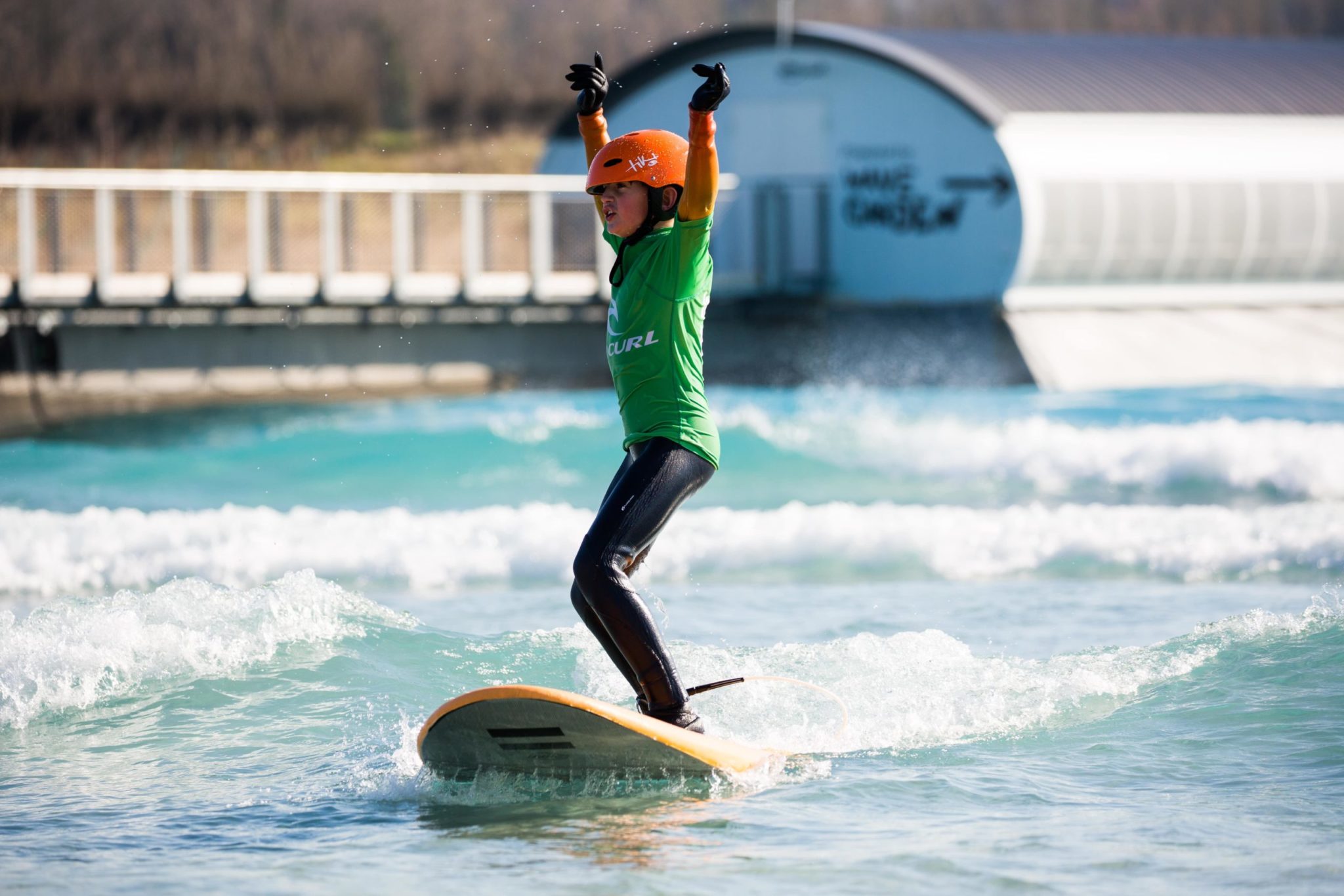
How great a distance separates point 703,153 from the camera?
217 inches

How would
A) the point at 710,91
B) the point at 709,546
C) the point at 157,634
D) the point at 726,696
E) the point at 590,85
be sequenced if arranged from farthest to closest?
the point at 709,546
the point at 157,634
the point at 726,696
the point at 590,85
the point at 710,91

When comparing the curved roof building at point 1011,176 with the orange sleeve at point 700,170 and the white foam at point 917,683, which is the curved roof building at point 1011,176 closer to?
the white foam at point 917,683

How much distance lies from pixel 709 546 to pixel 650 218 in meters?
6.99

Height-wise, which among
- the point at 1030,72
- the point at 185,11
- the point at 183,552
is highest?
the point at 185,11

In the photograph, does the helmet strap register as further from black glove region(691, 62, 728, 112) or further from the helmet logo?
black glove region(691, 62, 728, 112)

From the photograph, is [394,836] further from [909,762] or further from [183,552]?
[183,552]

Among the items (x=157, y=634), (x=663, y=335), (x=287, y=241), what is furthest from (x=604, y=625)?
(x=287, y=241)

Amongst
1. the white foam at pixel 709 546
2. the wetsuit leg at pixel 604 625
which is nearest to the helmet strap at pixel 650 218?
the wetsuit leg at pixel 604 625

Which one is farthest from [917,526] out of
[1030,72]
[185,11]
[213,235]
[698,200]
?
[185,11]

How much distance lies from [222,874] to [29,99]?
1798 inches

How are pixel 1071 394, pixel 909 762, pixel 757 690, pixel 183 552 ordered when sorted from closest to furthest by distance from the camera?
pixel 909 762
pixel 757 690
pixel 183 552
pixel 1071 394

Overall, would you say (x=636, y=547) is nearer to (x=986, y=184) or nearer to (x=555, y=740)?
(x=555, y=740)

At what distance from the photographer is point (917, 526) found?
1307 cm

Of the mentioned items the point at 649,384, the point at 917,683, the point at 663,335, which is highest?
the point at 663,335
